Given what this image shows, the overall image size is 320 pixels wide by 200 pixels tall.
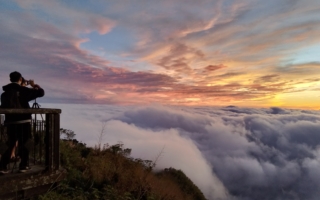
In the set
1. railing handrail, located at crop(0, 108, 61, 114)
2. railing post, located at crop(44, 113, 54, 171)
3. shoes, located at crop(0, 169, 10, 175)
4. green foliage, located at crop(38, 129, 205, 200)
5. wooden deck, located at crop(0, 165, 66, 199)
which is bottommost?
green foliage, located at crop(38, 129, 205, 200)

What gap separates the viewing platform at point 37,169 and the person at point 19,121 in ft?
0.47

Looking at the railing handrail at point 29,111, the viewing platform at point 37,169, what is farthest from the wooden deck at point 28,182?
the railing handrail at point 29,111

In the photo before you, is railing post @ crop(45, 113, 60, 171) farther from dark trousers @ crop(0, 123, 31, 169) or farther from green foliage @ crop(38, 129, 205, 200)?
green foliage @ crop(38, 129, 205, 200)

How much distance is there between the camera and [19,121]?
5059 millimetres

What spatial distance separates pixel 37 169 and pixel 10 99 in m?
1.68

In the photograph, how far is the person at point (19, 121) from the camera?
5.10m

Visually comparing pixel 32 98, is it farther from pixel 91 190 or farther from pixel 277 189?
pixel 277 189

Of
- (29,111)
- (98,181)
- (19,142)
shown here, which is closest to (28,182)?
(19,142)

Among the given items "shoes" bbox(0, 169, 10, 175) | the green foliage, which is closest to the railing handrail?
"shoes" bbox(0, 169, 10, 175)

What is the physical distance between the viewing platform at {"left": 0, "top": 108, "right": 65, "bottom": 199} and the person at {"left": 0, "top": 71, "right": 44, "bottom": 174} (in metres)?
0.14

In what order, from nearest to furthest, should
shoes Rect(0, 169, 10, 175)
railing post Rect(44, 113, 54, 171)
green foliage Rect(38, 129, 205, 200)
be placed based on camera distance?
shoes Rect(0, 169, 10, 175)
railing post Rect(44, 113, 54, 171)
green foliage Rect(38, 129, 205, 200)

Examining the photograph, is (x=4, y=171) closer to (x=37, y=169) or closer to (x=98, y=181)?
(x=37, y=169)

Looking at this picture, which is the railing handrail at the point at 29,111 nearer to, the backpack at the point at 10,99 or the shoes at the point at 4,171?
the backpack at the point at 10,99

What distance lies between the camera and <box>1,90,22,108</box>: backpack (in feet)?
16.6
